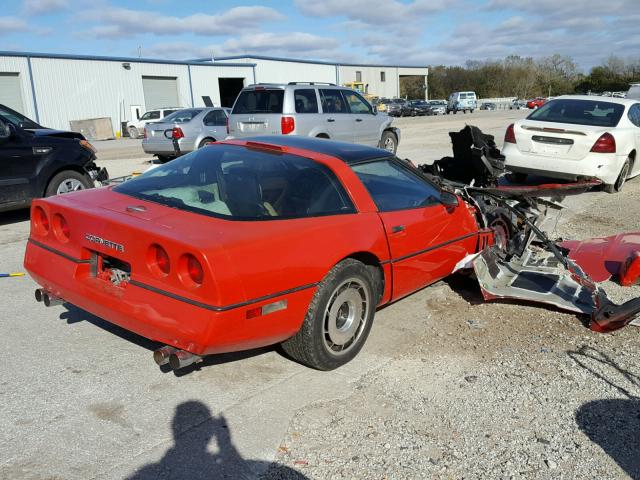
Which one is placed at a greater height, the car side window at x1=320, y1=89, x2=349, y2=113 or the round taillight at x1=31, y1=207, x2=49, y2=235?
the car side window at x1=320, y1=89, x2=349, y2=113

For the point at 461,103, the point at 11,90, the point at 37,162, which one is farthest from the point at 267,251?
the point at 461,103

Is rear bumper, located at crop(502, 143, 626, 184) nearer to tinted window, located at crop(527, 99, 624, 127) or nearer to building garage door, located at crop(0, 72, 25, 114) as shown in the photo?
tinted window, located at crop(527, 99, 624, 127)

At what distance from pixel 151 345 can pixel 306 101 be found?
371 inches

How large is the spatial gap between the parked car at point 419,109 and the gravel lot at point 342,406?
163ft

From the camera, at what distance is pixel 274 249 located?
3.17 metres

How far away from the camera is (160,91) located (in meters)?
40.4

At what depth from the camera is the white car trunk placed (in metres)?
9.32

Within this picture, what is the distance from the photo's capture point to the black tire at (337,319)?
345 cm

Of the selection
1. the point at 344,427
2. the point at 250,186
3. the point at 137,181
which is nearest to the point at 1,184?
the point at 137,181

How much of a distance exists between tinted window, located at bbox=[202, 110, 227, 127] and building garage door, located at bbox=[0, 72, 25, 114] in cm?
1980

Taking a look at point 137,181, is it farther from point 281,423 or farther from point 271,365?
point 281,423

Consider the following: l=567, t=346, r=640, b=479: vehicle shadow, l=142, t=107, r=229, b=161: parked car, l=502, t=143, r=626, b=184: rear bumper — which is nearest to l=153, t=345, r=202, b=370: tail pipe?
l=567, t=346, r=640, b=479: vehicle shadow

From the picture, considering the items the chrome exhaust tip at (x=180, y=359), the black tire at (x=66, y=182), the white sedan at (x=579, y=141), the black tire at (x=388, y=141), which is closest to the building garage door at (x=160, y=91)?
the black tire at (x=388, y=141)

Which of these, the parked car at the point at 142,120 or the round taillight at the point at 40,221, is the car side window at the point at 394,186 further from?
the parked car at the point at 142,120
